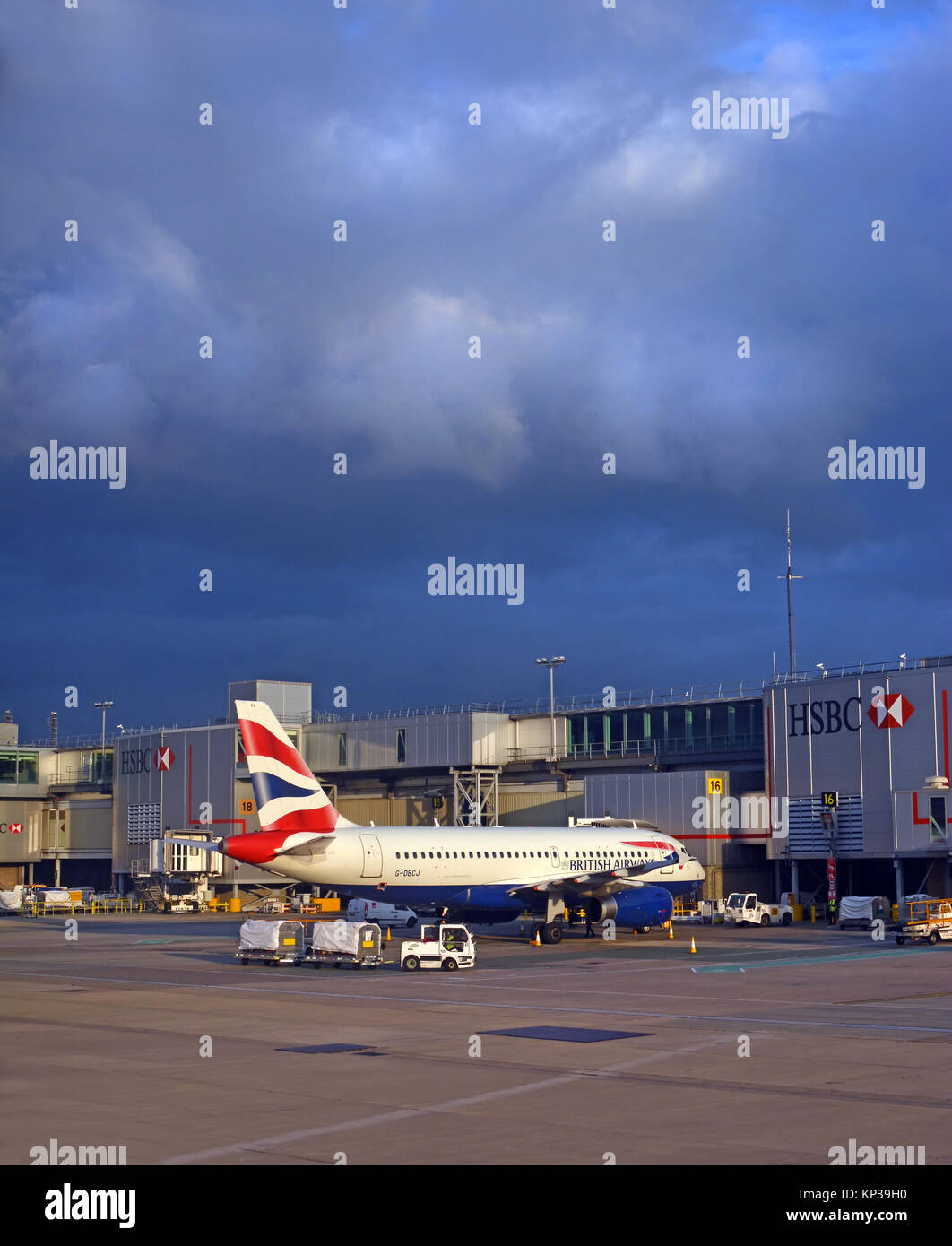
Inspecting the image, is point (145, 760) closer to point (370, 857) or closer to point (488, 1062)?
point (370, 857)

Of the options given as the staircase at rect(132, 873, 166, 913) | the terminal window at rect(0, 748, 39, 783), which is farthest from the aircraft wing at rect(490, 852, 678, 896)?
the terminal window at rect(0, 748, 39, 783)

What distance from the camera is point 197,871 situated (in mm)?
93875

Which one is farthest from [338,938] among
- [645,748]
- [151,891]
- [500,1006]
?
[151,891]

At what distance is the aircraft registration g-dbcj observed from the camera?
2127 inches

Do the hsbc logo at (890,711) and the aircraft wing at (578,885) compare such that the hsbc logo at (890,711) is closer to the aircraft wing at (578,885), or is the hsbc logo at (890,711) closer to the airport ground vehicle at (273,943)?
the aircraft wing at (578,885)

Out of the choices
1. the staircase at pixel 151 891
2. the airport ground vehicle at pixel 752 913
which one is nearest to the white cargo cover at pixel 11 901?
the staircase at pixel 151 891

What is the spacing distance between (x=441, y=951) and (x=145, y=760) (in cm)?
6254

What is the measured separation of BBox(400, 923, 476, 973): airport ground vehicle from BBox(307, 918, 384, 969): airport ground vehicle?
1271 millimetres

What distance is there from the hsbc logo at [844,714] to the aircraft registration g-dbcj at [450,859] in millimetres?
11143

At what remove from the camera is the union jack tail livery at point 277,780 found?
54094 mm
